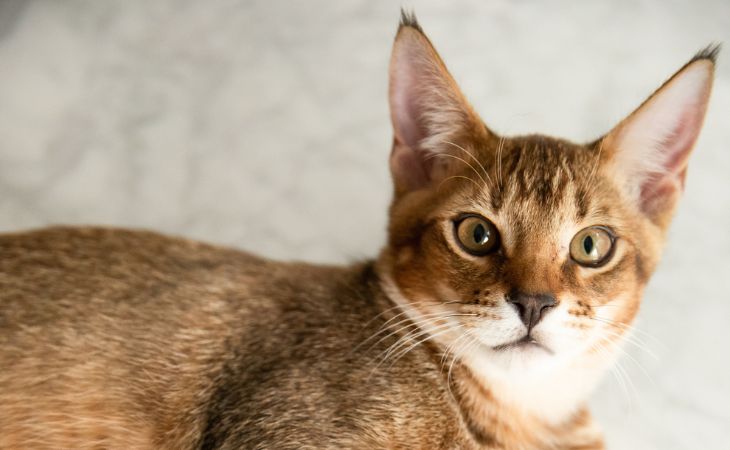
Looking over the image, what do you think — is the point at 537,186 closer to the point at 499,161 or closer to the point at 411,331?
the point at 499,161

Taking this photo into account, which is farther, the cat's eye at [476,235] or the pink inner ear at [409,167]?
the pink inner ear at [409,167]

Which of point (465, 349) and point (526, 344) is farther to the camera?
point (465, 349)

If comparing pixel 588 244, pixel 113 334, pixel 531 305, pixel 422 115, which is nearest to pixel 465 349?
pixel 531 305

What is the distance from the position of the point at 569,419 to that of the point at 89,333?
53.4 inches

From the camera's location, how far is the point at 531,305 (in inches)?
72.1

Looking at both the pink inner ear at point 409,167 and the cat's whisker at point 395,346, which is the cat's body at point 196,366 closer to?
the cat's whisker at point 395,346

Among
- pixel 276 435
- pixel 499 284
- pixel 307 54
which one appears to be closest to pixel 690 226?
pixel 499 284

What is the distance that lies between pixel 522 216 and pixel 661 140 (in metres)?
0.49

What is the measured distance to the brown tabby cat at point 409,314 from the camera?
1.97 metres

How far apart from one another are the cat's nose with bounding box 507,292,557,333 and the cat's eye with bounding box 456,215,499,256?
0.21m

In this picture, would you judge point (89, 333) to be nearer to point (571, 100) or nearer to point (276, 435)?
point (276, 435)

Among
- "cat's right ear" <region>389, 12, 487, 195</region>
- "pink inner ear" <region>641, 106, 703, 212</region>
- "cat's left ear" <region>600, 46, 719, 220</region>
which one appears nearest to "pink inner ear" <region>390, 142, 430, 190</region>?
"cat's right ear" <region>389, 12, 487, 195</region>

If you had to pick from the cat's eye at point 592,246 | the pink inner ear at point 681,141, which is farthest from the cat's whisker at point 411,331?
the pink inner ear at point 681,141

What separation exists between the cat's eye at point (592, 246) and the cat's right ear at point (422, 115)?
42 centimetres
